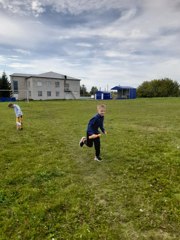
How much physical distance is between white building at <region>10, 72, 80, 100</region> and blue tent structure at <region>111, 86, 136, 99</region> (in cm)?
1476

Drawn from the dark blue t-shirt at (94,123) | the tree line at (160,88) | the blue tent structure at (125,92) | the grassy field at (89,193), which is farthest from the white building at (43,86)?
the dark blue t-shirt at (94,123)

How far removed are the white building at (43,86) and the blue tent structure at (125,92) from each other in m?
14.8

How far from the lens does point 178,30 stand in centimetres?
1953

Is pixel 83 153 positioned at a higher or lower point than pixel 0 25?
lower

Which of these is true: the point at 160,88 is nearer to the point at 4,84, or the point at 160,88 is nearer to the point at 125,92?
the point at 125,92

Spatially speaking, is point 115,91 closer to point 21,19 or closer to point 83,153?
point 21,19

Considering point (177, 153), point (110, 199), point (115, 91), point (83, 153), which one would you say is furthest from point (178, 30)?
point (115, 91)

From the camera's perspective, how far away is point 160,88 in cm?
7444

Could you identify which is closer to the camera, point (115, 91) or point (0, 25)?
point (0, 25)

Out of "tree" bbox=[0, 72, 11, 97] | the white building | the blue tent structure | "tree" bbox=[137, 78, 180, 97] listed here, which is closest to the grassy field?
the white building

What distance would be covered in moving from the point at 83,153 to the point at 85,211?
129 inches

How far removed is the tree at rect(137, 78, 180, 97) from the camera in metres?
74.4

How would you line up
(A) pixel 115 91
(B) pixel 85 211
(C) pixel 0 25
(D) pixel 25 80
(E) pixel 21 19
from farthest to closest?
(A) pixel 115 91
(D) pixel 25 80
(C) pixel 0 25
(E) pixel 21 19
(B) pixel 85 211

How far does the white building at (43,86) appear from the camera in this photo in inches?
2084
